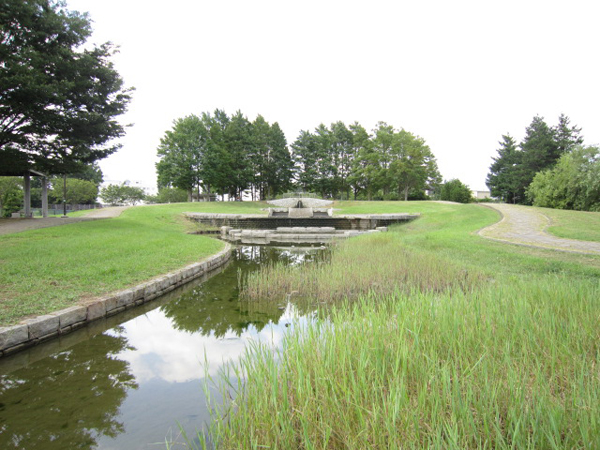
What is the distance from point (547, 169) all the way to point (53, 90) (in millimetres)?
40428

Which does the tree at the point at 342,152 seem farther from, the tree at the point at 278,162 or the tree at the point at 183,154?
the tree at the point at 183,154

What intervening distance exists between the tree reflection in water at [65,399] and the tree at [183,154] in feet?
110

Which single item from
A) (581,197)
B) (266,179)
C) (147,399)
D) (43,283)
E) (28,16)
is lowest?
(147,399)

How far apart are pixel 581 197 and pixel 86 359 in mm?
29758

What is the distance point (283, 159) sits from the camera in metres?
43.7

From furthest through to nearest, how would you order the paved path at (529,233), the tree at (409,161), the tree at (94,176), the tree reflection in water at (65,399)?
the tree at (94,176), the tree at (409,161), the paved path at (529,233), the tree reflection in water at (65,399)

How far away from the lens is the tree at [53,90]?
432 inches

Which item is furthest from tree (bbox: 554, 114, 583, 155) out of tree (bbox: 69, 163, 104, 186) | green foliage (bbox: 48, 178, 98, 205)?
tree (bbox: 69, 163, 104, 186)

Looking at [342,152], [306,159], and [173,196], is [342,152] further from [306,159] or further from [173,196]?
[173,196]

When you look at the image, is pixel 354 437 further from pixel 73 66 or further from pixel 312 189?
pixel 312 189

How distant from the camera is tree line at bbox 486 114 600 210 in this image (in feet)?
72.7

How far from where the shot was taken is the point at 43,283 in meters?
5.41

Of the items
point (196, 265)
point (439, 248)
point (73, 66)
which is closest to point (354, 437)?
point (196, 265)

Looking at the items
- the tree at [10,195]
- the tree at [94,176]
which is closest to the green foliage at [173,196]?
the tree at [94,176]
